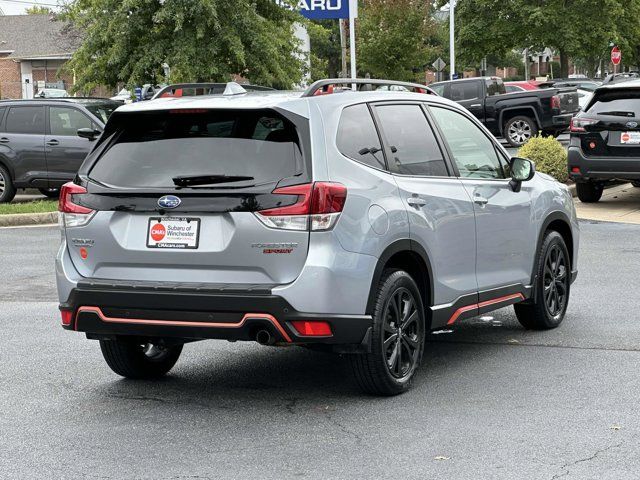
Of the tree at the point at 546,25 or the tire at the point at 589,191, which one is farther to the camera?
the tree at the point at 546,25

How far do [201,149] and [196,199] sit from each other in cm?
31

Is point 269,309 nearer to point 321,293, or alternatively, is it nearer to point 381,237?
point 321,293

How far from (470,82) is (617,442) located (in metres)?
26.8

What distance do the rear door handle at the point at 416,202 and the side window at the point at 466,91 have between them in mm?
25141

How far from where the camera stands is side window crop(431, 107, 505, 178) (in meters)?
7.60

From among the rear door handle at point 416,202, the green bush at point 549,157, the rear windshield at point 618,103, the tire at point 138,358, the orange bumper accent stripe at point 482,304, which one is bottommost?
the tire at point 138,358

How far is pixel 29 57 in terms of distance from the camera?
8031 cm

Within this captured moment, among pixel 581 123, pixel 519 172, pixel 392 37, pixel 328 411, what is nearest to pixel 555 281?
pixel 519 172

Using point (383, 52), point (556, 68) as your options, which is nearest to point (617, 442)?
point (383, 52)

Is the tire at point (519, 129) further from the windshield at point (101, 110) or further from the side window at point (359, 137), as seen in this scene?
the side window at point (359, 137)

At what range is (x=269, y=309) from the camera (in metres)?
6.02

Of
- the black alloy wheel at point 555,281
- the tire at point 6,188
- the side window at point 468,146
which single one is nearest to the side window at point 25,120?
the tire at point 6,188

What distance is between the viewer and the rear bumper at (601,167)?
16.2m

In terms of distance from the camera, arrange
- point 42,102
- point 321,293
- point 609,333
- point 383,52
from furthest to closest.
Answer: point 383,52, point 42,102, point 609,333, point 321,293
